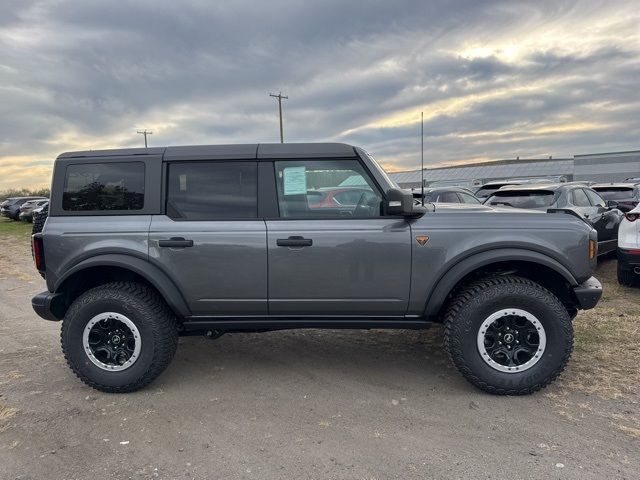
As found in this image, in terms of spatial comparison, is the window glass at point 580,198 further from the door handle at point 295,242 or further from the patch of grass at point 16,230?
the patch of grass at point 16,230

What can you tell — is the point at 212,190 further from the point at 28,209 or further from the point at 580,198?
the point at 28,209

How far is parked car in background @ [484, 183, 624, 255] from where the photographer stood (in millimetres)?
7680

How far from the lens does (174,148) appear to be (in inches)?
153

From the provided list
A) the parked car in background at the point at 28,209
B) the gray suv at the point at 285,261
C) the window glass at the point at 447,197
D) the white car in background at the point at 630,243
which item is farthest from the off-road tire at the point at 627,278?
the parked car in background at the point at 28,209

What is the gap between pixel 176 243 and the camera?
3686 mm

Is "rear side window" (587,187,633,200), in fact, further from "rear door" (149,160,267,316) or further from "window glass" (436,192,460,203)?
"rear door" (149,160,267,316)

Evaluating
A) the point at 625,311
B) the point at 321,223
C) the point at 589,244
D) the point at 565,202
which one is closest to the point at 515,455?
the point at 589,244

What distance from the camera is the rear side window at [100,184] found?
12.6 feet

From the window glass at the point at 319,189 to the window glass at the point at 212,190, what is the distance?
25 cm

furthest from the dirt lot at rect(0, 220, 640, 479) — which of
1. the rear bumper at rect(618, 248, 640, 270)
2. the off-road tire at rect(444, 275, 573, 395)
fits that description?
the rear bumper at rect(618, 248, 640, 270)

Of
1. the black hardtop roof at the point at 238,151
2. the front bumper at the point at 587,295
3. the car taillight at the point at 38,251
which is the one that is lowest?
the front bumper at the point at 587,295

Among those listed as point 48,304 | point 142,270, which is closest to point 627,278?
point 142,270

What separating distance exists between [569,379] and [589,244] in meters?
1.12

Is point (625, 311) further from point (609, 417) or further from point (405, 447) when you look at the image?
point (405, 447)
